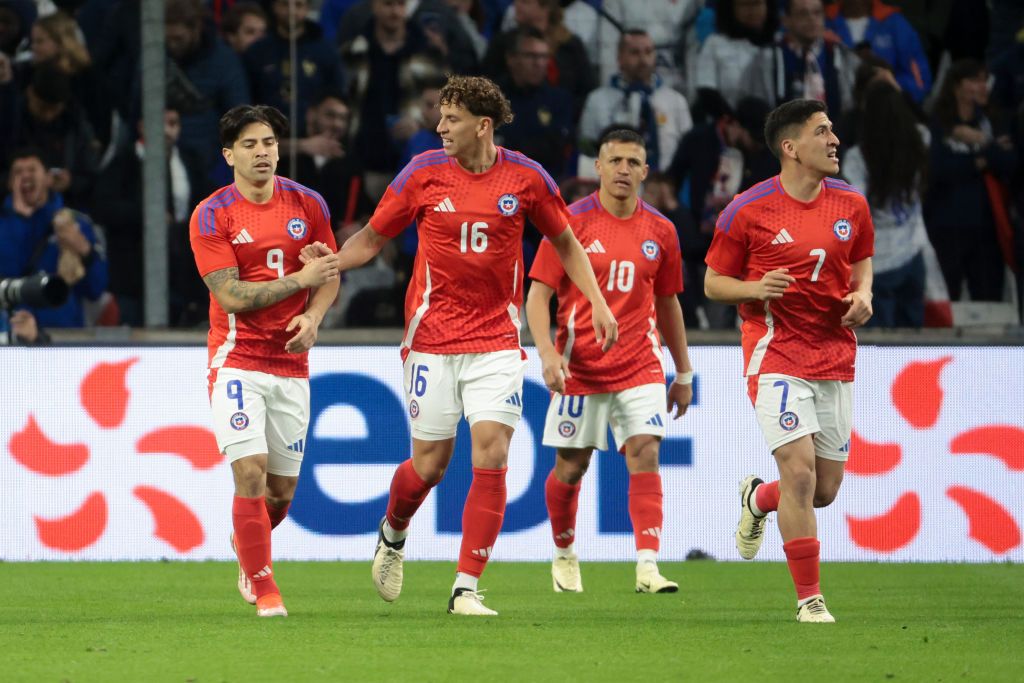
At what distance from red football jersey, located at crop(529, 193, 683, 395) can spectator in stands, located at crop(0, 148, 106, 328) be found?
4.80 meters

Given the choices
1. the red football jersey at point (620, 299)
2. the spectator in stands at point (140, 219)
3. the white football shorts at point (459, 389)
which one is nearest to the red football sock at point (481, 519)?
the white football shorts at point (459, 389)

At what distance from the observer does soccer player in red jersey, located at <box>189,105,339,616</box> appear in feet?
22.3

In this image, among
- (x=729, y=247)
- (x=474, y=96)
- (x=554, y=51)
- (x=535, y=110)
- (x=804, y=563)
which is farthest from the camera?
(x=554, y=51)

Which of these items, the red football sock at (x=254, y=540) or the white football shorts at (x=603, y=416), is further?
the white football shorts at (x=603, y=416)

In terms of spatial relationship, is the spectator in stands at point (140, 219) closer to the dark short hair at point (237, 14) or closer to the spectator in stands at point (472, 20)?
the dark short hair at point (237, 14)

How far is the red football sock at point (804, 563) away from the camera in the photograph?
659 cm

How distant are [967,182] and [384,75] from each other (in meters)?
4.55

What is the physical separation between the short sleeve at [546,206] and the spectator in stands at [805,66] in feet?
20.0

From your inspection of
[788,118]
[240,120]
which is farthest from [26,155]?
[788,118]

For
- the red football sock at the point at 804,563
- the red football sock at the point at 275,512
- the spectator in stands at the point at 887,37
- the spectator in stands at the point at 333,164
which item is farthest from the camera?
the spectator in stands at the point at 887,37

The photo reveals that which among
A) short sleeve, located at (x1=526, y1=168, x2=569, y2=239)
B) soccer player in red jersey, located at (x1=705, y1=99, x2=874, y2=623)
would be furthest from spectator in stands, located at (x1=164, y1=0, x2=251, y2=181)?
soccer player in red jersey, located at (x1=705, y1=99, x2=874, y2=623)

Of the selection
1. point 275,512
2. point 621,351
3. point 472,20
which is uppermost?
point 472,20

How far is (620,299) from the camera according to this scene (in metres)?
8.50

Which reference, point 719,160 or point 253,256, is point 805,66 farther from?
point 253,256
